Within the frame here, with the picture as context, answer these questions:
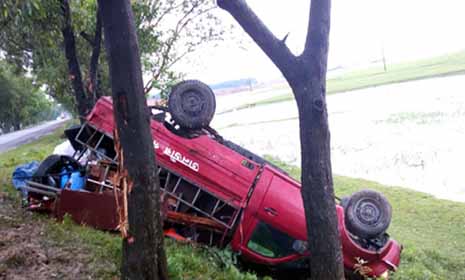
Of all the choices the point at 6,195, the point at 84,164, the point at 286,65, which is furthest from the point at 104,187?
the point at 286,65

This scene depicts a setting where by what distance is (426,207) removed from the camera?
38.7 ft

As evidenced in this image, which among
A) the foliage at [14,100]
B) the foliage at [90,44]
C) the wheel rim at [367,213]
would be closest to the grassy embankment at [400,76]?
the foliage at [14,100]

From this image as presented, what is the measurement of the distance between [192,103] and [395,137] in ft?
44.9

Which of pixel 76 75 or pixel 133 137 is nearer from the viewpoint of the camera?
pixel 133 137

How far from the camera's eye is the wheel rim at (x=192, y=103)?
24.0 feet

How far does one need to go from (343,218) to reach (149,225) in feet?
12.7

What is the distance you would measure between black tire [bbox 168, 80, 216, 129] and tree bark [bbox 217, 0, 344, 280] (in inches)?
123

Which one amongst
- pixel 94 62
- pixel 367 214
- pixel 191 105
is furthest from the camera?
pixel 94 62

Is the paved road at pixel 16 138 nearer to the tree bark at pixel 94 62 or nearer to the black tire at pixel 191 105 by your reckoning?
the tree bark at pixel 94 62

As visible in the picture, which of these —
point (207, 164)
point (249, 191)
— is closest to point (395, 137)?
point (249, 191)

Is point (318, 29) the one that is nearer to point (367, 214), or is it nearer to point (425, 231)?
point (367, 214)

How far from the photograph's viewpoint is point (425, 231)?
34.6ft

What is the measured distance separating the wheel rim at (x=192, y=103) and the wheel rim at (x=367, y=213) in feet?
9.14

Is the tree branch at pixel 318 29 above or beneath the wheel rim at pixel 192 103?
above
